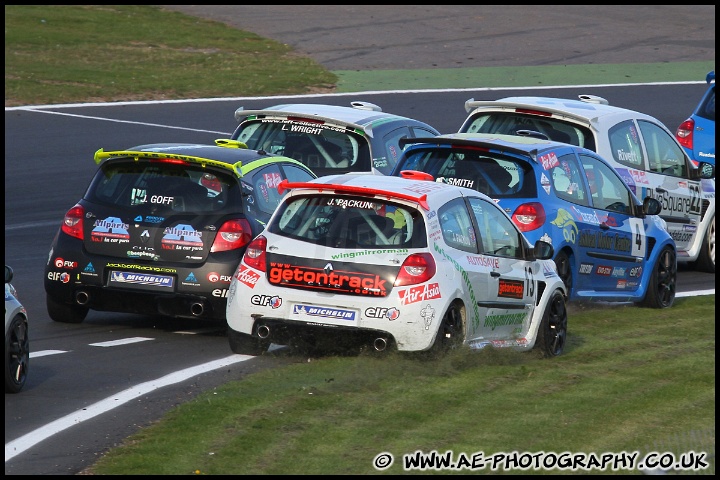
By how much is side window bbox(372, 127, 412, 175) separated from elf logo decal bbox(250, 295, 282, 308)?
5337 millimetres

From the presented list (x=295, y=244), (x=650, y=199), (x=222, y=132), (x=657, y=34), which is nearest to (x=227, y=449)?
(x=295, y=244)

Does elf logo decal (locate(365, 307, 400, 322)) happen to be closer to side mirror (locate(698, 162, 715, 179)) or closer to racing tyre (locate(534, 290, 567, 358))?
racing tyre (locate(534, 290, 567, 358))

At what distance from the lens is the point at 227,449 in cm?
848

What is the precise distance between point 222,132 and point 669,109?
33.8 ft

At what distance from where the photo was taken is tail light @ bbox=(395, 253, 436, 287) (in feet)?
35.5

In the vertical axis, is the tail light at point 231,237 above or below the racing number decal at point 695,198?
above

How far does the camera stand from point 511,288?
11.9 metres

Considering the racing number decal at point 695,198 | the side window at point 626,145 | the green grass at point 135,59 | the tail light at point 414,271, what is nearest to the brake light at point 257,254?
the tail light at point 414,271

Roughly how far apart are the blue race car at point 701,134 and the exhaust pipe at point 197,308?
1058 cm

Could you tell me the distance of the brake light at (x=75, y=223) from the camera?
12727mm

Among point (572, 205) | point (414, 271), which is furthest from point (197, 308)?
point (572, 205)

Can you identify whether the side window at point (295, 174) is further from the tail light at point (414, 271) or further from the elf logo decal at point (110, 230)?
the tail light at point (414, 271)

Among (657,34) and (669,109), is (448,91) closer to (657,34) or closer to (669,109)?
(669,109)

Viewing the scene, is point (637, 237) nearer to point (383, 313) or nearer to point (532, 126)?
point (532, 126)
